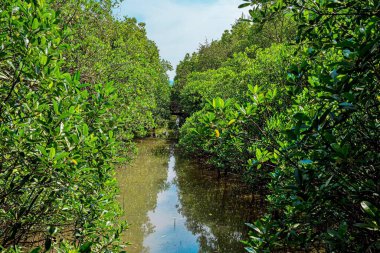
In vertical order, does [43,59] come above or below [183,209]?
above

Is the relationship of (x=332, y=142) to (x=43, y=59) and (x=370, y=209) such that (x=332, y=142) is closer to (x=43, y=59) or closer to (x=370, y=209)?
(x=370, y=209)

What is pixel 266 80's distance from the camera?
39.3 feet

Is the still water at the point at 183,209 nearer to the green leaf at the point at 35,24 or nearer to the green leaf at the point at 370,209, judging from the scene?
the green leaf at the point at 35,24

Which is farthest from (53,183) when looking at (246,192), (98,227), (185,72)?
(185,72)

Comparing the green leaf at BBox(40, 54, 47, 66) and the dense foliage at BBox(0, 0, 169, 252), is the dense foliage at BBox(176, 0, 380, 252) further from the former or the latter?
the green leaf at BBox(40, 54, 47, 66)

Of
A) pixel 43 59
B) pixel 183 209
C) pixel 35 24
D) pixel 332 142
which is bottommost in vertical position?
pixel 183 209

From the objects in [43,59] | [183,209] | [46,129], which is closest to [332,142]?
[46,129]

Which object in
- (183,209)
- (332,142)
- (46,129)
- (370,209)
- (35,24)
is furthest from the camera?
(183,209)

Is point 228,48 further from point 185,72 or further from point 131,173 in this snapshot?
point 131,173

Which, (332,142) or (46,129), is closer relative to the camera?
(332,142)

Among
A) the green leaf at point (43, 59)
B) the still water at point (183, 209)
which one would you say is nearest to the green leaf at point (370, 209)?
the green leaf at point (43, 59)

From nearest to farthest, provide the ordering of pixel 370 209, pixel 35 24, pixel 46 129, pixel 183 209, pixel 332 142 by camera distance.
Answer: pixel 370 209 → pixel 332 142 → pixel 46 129 → pixel 35 24 → pixel 183 209

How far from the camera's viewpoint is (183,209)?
1429cm

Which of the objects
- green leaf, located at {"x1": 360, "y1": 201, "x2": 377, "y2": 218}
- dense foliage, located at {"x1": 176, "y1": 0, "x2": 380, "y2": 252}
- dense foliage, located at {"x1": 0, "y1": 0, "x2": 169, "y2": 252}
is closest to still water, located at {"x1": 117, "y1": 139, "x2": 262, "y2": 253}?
dense foliage, located at {"x1": 0, "y1": 0, "x2": 169, "y2": 252}
